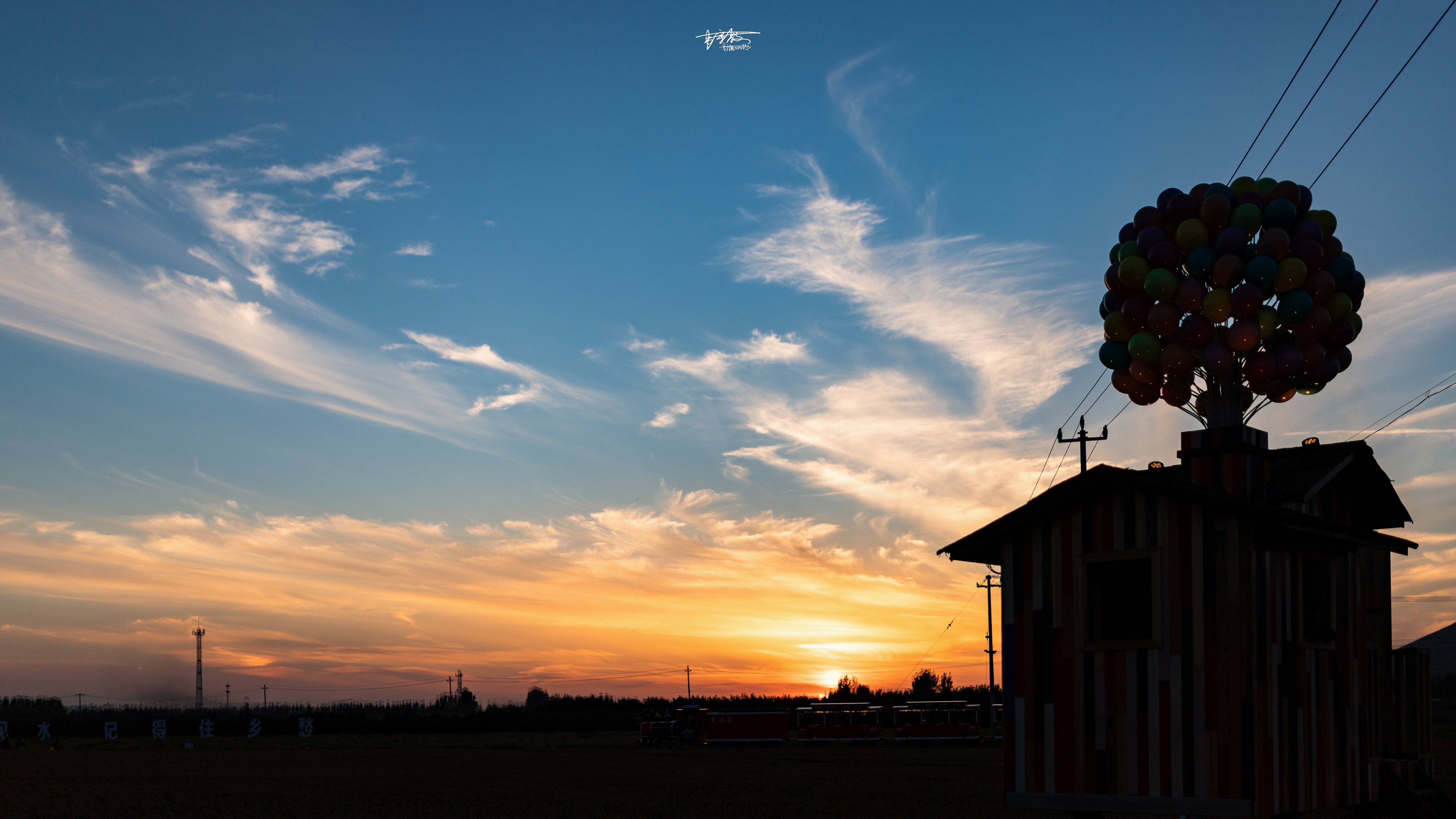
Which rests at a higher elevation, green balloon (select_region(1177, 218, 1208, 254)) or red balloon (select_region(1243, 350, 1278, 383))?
green balloon (select_region(1177, 218, 1208, 254))

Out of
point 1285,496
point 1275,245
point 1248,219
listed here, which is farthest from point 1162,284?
point 1285,496

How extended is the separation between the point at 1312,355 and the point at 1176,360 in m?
2.37

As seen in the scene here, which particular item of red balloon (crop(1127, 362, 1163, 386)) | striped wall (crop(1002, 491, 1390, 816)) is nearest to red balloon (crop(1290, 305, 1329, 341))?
red balloon (crop(1127, 362, 1163, 386))

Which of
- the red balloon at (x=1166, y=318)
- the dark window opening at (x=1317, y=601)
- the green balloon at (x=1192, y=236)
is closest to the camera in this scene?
the dark window opening at (x=1317, y=601)

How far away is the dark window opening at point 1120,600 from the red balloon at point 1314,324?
5.32 metres

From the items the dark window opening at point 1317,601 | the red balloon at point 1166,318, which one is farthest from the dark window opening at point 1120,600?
the red balloon at point 1166,318

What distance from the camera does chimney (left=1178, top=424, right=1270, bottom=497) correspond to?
19781 millimetres

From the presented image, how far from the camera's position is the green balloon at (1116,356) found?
2145 centimetres

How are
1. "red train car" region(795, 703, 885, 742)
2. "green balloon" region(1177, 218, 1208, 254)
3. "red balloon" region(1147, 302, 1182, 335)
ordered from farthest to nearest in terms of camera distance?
1. "red train car" region(795, 703, 885, 742)
2. "red balloon" region(1147, 302, 1182, 335)
3. "green balloon" region(1177, 218, 1208, 254)

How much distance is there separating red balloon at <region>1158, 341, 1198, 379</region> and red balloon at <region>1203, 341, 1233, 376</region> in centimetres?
39

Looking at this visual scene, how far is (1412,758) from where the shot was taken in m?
22.4

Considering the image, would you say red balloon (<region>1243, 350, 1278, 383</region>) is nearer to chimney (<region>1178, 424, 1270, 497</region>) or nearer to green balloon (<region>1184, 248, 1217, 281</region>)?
chimney (<region>1178, 424, 1270, 497</region>)

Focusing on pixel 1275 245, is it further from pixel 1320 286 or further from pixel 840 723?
pixel 840 723

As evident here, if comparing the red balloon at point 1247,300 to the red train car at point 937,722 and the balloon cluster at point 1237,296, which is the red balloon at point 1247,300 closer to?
the balloon cluster at point 1237,296
